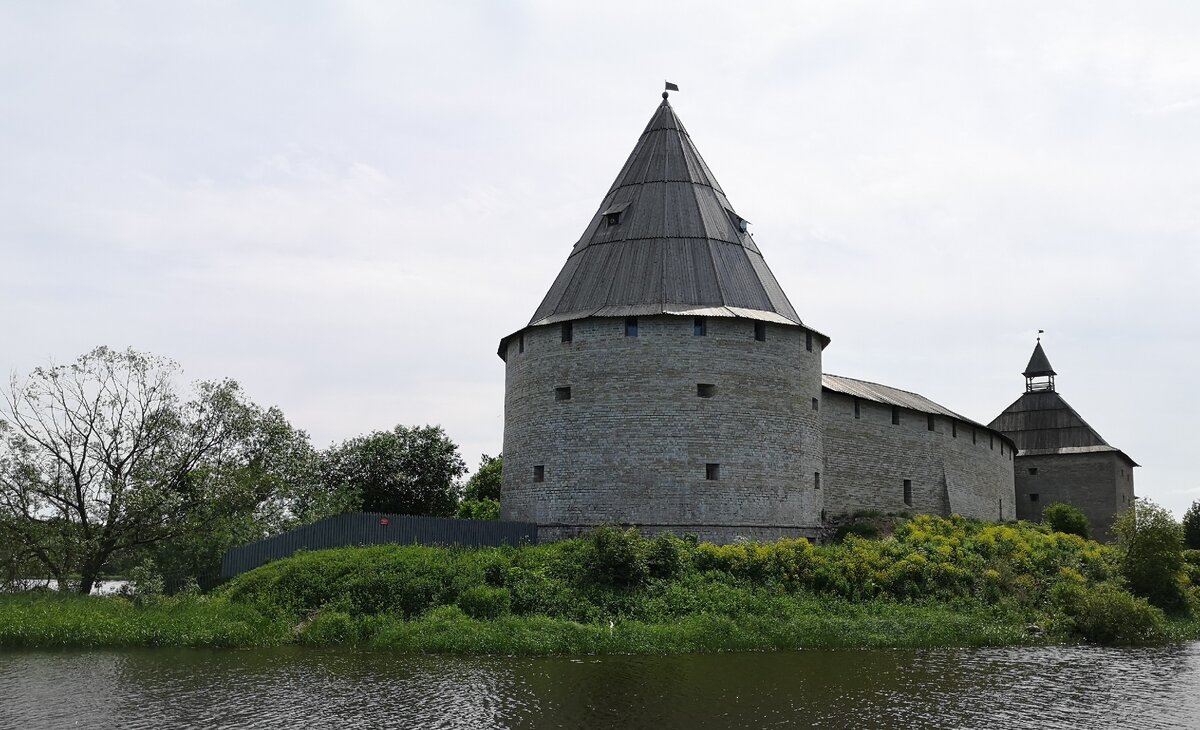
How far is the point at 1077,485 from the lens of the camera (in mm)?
48688

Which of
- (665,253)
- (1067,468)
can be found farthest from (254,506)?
(1067,468)

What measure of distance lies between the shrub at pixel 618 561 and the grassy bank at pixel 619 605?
3 centimetres

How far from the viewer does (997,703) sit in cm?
1581

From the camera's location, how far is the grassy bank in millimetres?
21312

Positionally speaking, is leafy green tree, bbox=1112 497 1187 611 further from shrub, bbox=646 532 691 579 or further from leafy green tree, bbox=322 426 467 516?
leafy green tree, bbox=322 426 467 516

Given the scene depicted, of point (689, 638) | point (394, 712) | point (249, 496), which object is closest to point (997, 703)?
point (689, 638)

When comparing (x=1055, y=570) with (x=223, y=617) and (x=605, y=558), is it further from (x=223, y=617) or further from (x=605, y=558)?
(x=223, y=617)

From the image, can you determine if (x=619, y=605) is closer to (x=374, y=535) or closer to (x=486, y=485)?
(x=374, y=535)

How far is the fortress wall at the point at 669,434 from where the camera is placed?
27906 mm

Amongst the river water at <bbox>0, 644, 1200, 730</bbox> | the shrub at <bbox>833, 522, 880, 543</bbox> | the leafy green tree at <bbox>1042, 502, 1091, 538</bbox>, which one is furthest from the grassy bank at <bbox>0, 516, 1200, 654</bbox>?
the leafy green tree at <bbox>1042, 502, 1091, 538</bbox>

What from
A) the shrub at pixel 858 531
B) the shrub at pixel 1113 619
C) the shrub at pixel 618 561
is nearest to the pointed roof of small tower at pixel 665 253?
the shrub at pixel 858 531

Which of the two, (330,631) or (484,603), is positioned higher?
(484,603)

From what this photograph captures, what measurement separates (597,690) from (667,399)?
12.8 m

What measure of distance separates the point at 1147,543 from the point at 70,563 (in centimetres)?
2870
